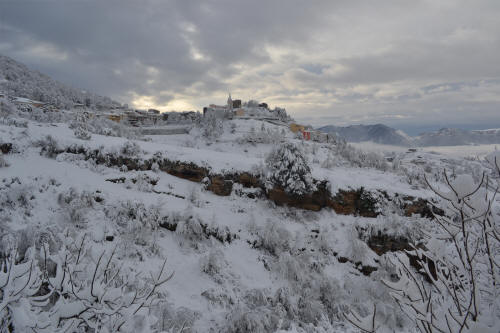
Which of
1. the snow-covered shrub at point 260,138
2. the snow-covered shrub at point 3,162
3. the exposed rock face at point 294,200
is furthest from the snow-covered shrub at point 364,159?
the snow-covered shrub at point 3,162

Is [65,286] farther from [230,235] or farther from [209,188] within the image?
[209,188]

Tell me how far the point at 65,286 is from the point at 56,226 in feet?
24.7

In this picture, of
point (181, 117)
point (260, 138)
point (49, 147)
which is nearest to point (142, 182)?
point (49, 147)

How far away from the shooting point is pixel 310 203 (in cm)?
1285

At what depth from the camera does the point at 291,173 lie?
1248cm

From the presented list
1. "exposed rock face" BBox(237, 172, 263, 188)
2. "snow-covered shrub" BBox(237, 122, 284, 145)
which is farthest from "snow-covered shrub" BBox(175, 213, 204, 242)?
"snow-covered shrub" BBox(237, 122, 284, 145)

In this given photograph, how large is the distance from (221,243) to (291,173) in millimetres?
5190

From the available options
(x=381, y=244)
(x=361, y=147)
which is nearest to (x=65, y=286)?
(x=381, y=244)

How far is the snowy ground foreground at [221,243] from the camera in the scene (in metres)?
7.41

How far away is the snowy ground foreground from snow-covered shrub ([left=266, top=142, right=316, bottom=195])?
1.26 m

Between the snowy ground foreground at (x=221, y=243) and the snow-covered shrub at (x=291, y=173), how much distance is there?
126cm

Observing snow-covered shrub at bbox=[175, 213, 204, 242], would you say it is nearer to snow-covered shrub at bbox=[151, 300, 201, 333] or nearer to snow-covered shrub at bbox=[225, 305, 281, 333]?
snow-covered shrub at bbox=[151, 300, 201, 333]

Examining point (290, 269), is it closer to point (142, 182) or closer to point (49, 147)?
point (142, 182)

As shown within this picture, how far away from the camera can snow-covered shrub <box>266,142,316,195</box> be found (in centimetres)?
1234
